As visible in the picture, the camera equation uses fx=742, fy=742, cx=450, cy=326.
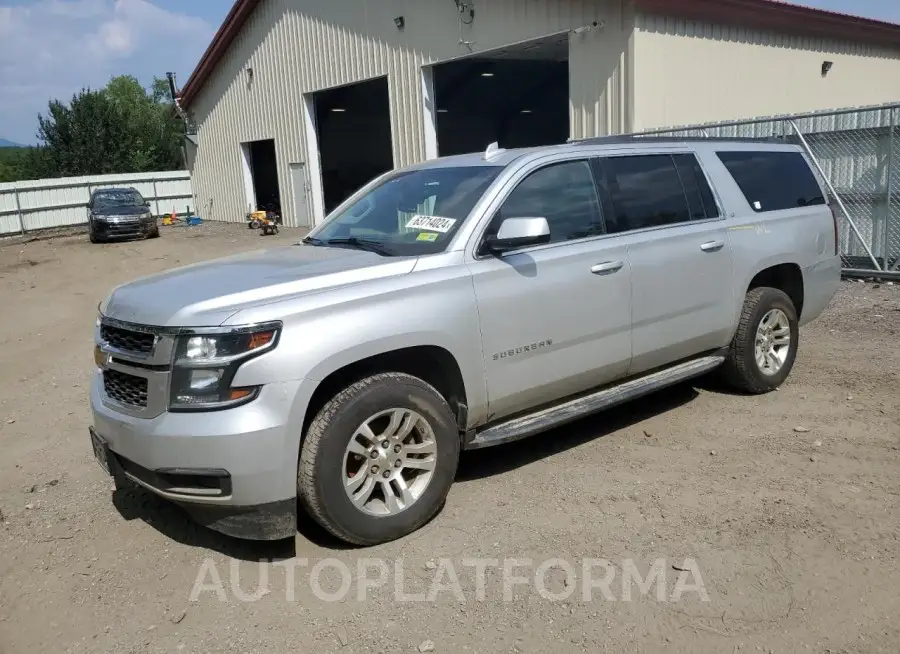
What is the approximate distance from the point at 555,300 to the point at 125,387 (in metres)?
2.35

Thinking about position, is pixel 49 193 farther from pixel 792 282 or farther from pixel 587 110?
pixel 792 282

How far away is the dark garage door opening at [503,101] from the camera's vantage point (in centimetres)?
2120

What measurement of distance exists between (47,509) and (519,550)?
2.91 meters

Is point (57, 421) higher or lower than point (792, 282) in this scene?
lower

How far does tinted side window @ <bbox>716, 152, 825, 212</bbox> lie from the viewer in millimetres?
5645

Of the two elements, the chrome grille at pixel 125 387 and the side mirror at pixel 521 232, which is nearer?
the chrome grille at pixel 125 387

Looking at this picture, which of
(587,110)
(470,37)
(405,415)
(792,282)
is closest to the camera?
(405,415)

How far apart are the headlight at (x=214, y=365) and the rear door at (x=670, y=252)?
96.9 inches

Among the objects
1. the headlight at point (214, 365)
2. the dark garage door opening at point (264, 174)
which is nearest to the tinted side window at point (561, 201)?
the headlight at point (214, 365)

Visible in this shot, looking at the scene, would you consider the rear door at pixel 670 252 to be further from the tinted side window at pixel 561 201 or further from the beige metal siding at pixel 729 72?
the beige metal siding at pixel 729 72

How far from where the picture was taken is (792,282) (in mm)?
6074

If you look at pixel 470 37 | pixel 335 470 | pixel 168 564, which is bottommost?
pixel 168 564

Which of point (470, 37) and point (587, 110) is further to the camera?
point (470, 37)

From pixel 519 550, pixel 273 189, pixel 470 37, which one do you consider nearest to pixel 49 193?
pixel 273 189
